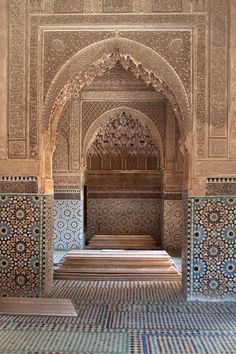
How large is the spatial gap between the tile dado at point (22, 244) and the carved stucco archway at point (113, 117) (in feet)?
13.3

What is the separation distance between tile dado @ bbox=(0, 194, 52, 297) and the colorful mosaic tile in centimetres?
393

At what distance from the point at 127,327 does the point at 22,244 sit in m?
1.61

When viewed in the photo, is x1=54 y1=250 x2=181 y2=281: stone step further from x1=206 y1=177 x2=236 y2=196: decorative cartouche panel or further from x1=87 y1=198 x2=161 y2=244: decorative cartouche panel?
x1=87 y1=198 x2=161 y2=244: decorative cartouche panel

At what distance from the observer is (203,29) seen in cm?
511

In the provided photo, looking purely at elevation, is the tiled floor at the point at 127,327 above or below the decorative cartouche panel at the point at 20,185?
below

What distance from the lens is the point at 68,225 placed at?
9180mm

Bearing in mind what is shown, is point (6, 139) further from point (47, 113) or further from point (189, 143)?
point (189, 143)

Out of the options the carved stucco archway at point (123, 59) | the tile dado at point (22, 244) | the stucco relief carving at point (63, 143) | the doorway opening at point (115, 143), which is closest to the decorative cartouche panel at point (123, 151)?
the doorway opening at point (115, 143)

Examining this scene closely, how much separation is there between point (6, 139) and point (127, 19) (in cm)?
172

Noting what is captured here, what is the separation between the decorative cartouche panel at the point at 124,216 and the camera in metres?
10.4

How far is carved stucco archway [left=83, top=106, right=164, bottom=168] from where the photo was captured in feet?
29.9

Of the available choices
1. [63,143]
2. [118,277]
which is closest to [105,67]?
[118,277]

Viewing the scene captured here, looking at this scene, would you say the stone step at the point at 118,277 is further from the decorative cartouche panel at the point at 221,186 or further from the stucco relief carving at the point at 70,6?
the stucco relief carving at the point at 70,6

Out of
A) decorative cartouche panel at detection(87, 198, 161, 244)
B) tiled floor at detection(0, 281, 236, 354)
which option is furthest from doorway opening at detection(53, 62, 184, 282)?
tiled floor at detection(0, 281, 236, 354)
